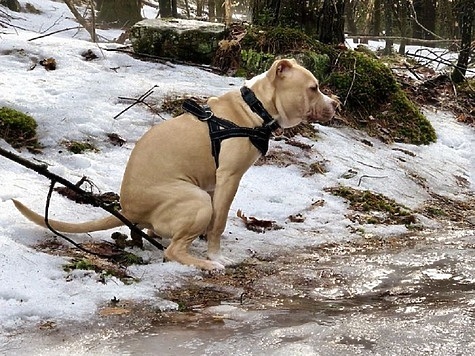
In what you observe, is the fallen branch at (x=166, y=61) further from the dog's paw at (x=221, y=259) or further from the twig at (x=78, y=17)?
the dog's paw at (x=221, y=259)

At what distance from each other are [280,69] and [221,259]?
1.63m

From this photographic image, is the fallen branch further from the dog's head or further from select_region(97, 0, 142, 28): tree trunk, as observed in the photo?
select_region(97, 0, 142, 28): tree trunk

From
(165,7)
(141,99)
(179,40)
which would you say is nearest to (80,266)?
(141,99)

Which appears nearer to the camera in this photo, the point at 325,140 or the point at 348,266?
the point at 348,266

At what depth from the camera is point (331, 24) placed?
9.80m

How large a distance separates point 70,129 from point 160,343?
4.16 meters

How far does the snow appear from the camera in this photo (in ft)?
10.9

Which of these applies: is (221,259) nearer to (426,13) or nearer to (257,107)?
(257,107)

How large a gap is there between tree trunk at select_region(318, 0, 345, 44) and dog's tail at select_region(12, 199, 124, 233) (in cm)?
653

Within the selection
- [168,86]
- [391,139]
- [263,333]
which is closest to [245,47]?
[168,86]

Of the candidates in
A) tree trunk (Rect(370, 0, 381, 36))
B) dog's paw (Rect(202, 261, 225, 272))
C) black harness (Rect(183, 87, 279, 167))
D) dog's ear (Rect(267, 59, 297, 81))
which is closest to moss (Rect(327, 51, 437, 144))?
dog's ear (Rect(267, 59, 297, 81))

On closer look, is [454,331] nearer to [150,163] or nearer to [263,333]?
[263,333]

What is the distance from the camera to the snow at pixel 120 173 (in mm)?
3322

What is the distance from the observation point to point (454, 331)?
102 inches
